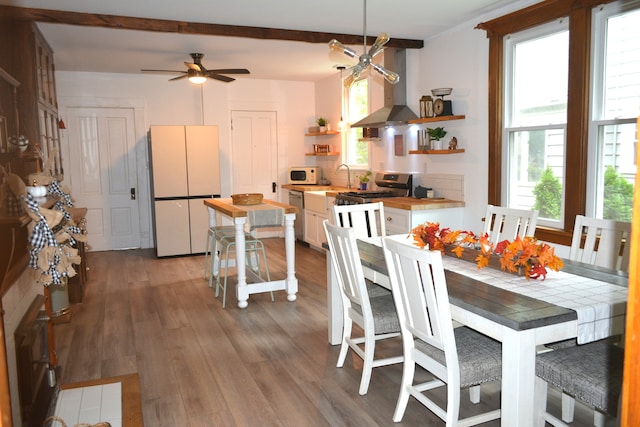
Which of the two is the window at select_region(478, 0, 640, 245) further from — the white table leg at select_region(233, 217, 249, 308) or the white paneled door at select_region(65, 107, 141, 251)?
the white paneled door at select_region(65, 107, 141, 251)

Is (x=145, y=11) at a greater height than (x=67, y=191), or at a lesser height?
greater

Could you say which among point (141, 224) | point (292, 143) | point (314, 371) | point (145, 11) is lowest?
point (314, 371)

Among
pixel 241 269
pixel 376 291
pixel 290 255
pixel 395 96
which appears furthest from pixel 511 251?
pixel 395 96

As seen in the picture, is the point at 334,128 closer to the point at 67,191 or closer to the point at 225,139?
the point at 225,139

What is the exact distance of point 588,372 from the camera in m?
2.00

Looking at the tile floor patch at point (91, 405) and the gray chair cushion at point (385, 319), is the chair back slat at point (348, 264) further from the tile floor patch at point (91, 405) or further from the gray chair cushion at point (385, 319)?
the tile floor patch at point (91, 405)

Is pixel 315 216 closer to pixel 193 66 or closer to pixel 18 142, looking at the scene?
pixel 193 66

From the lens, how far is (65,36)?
510cm

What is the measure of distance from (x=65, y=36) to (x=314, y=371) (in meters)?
4.27

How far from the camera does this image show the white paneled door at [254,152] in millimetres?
7918

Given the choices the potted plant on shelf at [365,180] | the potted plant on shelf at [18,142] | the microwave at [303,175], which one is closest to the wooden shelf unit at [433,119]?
the potted plant on shelf at [365,180]

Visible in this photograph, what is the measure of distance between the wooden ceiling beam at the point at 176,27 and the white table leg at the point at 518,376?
3.84 meters

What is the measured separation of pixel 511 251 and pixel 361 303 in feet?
2.74

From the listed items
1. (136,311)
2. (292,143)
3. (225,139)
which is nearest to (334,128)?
(292,143)
